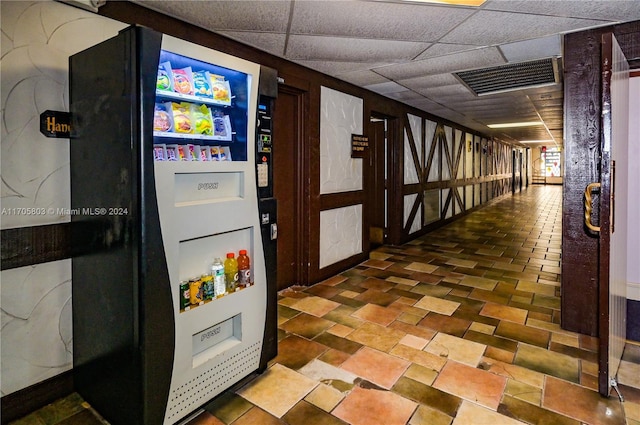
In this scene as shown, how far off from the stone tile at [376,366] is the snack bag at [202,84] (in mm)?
1889

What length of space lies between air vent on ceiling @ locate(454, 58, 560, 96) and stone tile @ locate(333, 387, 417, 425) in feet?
11.5

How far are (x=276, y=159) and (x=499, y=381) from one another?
2.70 metres

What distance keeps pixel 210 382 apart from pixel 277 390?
16.4 inches

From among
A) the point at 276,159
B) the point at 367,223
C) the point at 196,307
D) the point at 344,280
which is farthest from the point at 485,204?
the point at 196,307

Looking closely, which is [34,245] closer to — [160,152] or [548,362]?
[160,152]

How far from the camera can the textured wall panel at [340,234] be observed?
4324mm

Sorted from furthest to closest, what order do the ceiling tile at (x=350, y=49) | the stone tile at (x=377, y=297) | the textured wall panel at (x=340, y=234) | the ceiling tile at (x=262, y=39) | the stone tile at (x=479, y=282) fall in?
the textured wall panel at (x=340, y=234), the stone tile at (x=479, y=282), the stone tile at (x=377, y=297), the ceiling tile at (x=350, y=49), the ceiling tile at (x=262, y=39)

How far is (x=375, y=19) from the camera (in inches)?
103

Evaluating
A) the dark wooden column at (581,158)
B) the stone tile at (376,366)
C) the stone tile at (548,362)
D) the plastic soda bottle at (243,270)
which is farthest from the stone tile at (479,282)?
the plastic soda bottle at (243,270)

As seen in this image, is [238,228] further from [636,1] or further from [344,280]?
[636,1]

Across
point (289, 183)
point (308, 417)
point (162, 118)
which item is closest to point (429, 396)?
point (308, 417)

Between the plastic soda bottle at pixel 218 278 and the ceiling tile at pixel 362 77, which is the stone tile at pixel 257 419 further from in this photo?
the ceiling tile at pixel 362 77

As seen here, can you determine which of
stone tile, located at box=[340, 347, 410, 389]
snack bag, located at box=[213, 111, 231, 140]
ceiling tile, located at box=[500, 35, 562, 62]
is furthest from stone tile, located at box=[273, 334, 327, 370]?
ceiling tile, located at box=[500, 35, 562, 62]

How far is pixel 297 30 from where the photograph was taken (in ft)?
9.23
